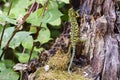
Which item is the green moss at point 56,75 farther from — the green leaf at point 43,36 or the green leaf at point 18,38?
the green leaf at point 43,36

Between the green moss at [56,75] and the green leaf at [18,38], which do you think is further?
the green leaf at [18,38]

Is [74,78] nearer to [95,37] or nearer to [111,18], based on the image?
[95,37]

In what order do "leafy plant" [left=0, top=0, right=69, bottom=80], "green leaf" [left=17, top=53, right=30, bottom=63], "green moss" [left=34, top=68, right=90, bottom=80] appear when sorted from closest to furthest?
"green moss" [left=34, top=68, right=90, bottom=80] → "leafy plant" [left=0, top=0, right=69, bottom=80] → "green leaf" [left=17, top=53, right=30, bottom=63]

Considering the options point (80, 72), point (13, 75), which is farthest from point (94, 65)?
point (13, 75)

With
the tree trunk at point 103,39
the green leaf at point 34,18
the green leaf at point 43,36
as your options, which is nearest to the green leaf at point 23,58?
the green leaf at point 43,36

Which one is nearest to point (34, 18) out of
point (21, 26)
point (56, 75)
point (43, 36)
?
point (21, 26)

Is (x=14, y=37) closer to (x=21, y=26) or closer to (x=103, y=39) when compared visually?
(x=21, y=26)

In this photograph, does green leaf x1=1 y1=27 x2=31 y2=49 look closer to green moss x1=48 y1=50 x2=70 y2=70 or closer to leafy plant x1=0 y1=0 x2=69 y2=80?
leafy plant x1=0 y1=0 x2=69 y2=80

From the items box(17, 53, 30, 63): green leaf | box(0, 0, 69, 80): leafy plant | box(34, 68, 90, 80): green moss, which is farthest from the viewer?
box(17, 53, 30, 63): green leaf

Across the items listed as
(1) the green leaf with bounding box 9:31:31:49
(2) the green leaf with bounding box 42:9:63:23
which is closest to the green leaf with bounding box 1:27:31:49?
(1) the green leaf with bounding box 9:31:31:49
